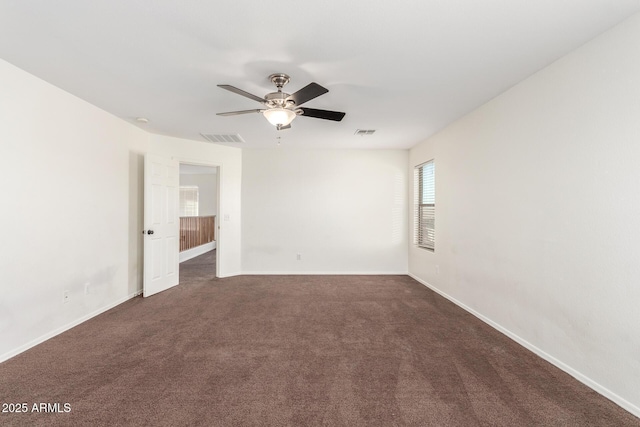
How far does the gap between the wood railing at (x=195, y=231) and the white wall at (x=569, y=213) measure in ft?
22.6

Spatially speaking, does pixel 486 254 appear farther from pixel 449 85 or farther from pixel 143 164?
pixel 143 164

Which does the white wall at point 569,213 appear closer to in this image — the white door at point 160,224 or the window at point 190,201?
the white door at point 160,224

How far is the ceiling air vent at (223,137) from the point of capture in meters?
4.39

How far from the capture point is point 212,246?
30.1 feet

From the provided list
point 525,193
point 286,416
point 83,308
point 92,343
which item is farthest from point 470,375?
point 83,308

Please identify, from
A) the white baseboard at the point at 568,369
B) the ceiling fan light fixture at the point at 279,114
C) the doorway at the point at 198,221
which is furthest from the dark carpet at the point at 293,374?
the doorway at the point at 198,221

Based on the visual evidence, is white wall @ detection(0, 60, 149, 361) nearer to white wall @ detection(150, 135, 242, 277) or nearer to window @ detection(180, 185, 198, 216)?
white wall @ detection(150, 135, 242, 277)

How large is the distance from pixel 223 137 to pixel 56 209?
2.35 m

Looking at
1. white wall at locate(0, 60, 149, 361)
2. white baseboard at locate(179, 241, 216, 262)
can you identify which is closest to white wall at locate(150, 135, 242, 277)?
white wall at locate(0, 60, 149, 361)

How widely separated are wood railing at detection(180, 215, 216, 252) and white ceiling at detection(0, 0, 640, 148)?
4.85 meters

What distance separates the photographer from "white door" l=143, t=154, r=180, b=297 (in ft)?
13.2

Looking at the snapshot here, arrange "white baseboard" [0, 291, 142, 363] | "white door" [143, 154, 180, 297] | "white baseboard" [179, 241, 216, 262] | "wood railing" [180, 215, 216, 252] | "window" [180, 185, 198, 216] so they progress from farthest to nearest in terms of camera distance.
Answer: "window" [180, 185, 198, 216] < "wood railing" [180, 215, 216, 252] < "white baseboard" [179, 241, 216, 262] < "white door" [143, 154, 180, 297] < "white baseboard" [0, 291, 142, 363]

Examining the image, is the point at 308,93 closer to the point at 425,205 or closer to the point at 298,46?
the point at 298,46

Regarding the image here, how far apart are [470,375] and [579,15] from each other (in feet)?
8.25
